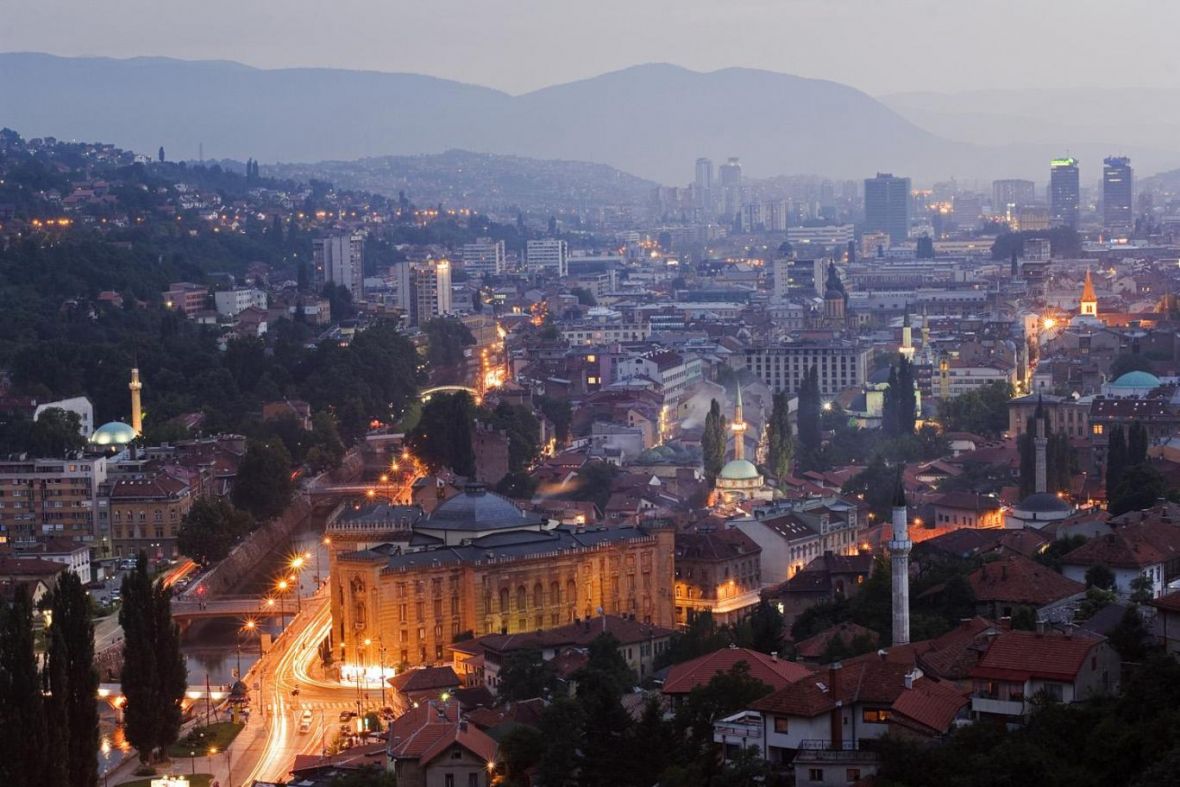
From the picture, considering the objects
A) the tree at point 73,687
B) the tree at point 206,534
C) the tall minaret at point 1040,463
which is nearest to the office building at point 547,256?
the tree at point 206,534

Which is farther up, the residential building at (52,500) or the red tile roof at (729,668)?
the red tile roof at (729,668)

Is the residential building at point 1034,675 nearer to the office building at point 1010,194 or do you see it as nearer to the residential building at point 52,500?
the residential building at point 52,500

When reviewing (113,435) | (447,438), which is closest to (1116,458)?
(447,438)

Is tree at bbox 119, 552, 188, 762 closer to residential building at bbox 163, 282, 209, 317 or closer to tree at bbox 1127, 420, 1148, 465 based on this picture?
tree at bbox 1127, 420, 1148, 465

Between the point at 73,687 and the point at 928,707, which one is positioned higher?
the point at 928,707

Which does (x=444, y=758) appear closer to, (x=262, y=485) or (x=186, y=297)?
(x=262, y=485)

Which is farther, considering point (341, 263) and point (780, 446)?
point (341, 263)

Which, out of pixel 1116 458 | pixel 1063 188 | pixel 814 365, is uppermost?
pixel 1063 188
